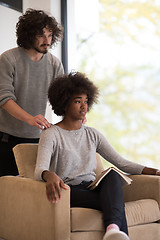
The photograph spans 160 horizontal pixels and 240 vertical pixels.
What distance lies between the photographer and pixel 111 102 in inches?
220

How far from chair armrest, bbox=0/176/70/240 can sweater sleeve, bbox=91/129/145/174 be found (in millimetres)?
612

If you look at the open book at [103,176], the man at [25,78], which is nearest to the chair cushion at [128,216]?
the open book at [103,176]

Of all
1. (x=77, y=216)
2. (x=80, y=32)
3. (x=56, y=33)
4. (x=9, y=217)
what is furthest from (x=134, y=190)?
(x=80, y=32)

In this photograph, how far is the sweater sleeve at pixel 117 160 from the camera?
99.0 inches

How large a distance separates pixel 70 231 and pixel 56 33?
136cm

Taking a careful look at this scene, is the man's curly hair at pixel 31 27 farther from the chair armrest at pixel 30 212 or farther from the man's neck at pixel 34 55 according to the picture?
the chair armrest at pixel 30 212

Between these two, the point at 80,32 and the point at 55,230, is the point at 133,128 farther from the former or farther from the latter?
the point at 55,230

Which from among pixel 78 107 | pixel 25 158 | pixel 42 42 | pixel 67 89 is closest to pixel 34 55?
pixel 42 42

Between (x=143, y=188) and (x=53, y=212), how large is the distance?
0.77 meters

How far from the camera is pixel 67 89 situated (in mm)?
2422

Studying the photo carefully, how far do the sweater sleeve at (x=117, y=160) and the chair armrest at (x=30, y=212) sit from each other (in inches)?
24.1

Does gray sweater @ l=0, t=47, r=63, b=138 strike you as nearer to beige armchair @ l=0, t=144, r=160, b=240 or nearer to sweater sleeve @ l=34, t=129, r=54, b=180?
beige armchair @ l=0, t=144, r=160, b=240

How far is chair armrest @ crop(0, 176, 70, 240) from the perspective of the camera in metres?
1.88

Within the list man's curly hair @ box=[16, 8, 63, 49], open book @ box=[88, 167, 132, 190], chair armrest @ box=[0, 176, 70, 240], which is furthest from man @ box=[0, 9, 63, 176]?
open book @ box=[88, 167, 132, 190]
